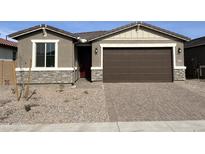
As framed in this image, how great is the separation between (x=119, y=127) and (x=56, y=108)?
3.54 metres

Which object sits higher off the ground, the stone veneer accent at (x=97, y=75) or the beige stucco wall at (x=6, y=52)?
the beige stucco wall at (x=6, y=52)

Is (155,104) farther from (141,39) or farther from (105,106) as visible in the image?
(141,39)

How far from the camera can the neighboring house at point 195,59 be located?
67.6 feet

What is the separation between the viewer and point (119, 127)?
691cm

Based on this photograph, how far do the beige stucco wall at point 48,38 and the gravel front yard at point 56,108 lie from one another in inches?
137

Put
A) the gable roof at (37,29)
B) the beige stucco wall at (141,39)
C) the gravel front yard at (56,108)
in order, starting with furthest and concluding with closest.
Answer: the beige stucco wall at (141,39)
the gable roof at (37,29)
the gravel front yard at (56,108)

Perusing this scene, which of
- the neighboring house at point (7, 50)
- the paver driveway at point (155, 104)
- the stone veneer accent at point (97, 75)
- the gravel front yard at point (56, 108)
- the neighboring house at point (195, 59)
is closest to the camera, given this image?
the gravel front yard at point (56, 108)

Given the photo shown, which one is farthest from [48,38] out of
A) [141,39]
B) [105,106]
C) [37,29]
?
[105,106]

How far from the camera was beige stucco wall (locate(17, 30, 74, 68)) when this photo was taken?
1527cm

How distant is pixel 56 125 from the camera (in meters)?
7.32

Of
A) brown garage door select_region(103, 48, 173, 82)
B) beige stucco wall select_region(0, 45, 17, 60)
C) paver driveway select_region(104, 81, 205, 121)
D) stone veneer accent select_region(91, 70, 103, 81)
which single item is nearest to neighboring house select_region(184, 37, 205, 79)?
brown garage door select_region(103, 48, 173, 82)

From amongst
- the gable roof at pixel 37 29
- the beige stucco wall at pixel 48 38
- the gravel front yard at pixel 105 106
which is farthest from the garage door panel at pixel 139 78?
the gable roof at pixel 37 29

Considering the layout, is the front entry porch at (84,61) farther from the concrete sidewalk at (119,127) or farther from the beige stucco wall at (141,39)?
the concrete sidewalk at (119,127)
